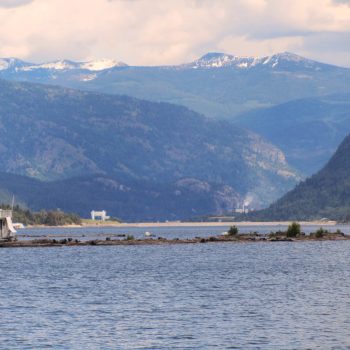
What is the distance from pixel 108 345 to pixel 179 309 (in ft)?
72.3

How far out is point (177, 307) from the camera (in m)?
116

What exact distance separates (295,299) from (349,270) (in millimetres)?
43231

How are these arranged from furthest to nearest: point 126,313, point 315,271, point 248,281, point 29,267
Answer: point 29,267 < point 315,271 < point 248,281 < point 126,313

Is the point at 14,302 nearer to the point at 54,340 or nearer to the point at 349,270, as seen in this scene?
the point at 54,340

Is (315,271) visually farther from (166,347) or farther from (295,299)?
(166,347)

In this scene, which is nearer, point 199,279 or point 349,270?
point 199,279

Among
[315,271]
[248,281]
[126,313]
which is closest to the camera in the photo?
[126,313]

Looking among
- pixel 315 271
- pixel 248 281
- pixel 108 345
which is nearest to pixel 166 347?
pixel 108 345

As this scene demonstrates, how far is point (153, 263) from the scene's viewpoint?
618 feet

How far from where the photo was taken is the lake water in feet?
312

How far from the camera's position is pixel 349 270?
538 ft

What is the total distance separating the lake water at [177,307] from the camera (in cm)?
9512

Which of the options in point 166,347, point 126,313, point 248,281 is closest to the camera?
point 166,347

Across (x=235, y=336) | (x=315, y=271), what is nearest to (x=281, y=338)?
(x=235, y=336)
